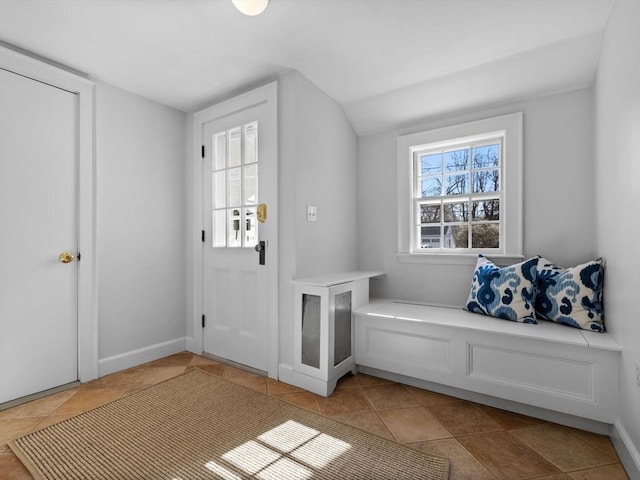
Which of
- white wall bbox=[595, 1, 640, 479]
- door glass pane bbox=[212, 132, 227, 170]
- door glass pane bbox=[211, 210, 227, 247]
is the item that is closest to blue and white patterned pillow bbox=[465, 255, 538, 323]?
white wall bbox=[595, 1, 640, 479]

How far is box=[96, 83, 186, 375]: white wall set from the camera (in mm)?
2662

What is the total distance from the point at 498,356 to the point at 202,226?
2688 millimetres

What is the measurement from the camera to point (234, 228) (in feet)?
9.64

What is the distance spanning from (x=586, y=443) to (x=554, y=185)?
1.72 m

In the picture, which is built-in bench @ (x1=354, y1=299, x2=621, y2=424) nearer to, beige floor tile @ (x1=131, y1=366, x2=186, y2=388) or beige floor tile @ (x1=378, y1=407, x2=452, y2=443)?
beige floor tile @ (x1=378, y1=407, x2=452, y2=443)

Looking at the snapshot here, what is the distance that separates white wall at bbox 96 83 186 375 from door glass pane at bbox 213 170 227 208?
0.46 metres

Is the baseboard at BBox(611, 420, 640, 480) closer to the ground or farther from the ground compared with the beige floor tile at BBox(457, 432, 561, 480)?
farther from the ground

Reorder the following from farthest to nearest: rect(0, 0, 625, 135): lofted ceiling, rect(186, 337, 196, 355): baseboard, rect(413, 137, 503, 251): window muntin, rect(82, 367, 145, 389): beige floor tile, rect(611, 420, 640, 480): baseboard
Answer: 1. rect(186, 337, 196, 355): baseboard
2. rect(413, 137, 503, 251): window muntin
3. rect(82, 367, 145, 389): beige floor tile
4. rect(0, 0, 625, 135): lofted ceiling
5. rect(611, 420, 640, 480): baseboard

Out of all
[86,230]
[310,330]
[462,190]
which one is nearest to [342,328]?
[310,330]

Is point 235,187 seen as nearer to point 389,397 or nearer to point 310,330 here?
point 310,330

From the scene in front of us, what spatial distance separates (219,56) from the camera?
2312 millimetres

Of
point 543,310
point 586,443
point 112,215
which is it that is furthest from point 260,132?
point 586,443

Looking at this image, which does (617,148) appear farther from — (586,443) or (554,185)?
(586,443)

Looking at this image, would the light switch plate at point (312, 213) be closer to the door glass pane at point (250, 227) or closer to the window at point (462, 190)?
the door glass pane at point (250, 227)
